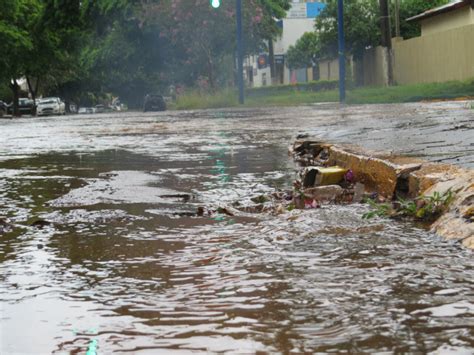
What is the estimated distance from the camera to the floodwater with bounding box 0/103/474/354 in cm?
215

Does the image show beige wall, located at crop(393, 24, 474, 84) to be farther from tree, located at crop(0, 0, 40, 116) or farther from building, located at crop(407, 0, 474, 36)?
tree, located at crop(0, 0, 40, 116)

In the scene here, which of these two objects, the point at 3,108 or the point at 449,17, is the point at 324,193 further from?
the point at 3,108

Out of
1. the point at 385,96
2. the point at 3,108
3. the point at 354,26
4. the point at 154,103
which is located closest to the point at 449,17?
the point at 354,26

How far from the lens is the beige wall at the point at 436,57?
28.6 m

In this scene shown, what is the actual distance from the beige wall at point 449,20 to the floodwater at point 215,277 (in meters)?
28.2

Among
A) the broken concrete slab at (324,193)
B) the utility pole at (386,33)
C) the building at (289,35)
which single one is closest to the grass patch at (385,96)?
the utility pole at (386,33)

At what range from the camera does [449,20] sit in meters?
34.0

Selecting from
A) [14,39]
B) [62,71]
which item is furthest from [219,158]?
[62,71]

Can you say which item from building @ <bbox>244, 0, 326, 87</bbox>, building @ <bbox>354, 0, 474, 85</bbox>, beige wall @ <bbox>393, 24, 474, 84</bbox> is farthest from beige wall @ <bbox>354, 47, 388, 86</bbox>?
building @ <bbox>244, 0, 326, 87</bbox>

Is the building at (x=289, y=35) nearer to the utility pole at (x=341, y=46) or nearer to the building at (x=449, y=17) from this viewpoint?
the building at (x=449, y=17)

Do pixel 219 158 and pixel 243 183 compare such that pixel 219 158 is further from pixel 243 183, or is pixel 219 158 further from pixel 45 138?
pixel 45 138

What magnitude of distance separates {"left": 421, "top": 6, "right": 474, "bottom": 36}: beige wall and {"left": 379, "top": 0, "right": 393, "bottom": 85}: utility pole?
81.7 inches

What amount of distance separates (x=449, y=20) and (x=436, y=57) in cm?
354

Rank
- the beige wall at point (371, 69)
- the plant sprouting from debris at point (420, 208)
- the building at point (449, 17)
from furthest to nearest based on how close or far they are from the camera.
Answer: the beige wall at point (371, 69) → the building at point (449, 17) → the plant sprouting from debris at point (420, 208)
